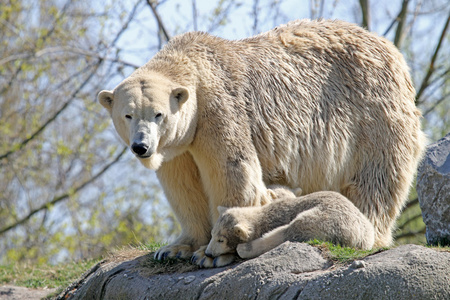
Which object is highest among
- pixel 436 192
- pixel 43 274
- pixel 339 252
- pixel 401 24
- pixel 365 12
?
pixel 365 12

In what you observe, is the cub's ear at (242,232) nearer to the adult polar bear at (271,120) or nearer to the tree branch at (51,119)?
the adult polar bear at (271,120)

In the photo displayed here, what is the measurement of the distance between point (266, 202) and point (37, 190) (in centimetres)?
1124

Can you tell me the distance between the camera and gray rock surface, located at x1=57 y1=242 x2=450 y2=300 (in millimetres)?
4711

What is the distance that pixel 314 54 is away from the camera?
7496 mm

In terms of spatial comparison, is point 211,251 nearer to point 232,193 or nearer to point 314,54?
point 232,193

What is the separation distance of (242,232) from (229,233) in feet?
0.43

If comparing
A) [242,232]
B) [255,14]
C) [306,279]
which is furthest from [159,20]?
[306,279]

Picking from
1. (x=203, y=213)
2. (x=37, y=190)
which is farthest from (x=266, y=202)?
(x=37, y=190)

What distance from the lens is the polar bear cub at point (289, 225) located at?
18.6 feet

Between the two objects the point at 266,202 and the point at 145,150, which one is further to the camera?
the point at 266,202

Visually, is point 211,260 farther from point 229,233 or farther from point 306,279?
point 306,279

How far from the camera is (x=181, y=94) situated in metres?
6.20

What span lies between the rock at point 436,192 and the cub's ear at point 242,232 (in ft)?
7.02

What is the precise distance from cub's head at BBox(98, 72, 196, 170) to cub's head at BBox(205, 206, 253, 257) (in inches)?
36.6
